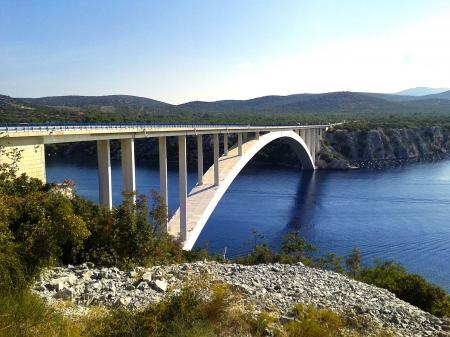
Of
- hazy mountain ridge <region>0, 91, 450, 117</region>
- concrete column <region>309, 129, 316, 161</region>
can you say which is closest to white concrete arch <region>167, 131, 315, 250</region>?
concrete column <region>309, 129, 316, 161</region>

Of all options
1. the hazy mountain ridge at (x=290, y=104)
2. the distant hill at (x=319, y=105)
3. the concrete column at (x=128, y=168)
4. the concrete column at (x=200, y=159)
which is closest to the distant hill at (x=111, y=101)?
the hazy mountain ridge at (x=290, y=104)

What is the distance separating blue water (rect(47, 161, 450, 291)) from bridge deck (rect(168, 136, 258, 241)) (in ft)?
6.20

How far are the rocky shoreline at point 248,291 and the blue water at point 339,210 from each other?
448 inches

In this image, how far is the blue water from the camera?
22.7 m

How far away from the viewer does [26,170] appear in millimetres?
11156

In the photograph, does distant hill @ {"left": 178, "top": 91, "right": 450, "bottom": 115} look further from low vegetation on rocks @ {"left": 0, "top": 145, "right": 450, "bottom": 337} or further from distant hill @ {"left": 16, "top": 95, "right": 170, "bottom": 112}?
low vegetation on rocks @ {"left": 0, "top": 145, "right": 450, "bottom": 337}

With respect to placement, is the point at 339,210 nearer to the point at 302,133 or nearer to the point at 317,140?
the point at 302,133

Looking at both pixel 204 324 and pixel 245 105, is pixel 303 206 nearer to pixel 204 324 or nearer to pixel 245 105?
pixel 204 324

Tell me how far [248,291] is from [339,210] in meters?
25.2

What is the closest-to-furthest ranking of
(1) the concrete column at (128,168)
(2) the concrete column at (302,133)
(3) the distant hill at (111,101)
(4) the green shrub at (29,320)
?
(4) the green shrub at (29,320) < (1) the concrete column at (128,168) < (2) the concrete column at (302,133) < (3) the distant hill at (111,101)

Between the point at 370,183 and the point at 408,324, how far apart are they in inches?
1439

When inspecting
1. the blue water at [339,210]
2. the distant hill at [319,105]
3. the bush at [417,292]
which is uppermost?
the distant hill at [319,105]

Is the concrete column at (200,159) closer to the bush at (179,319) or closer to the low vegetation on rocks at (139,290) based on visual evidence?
the low vegetation on rocks at (139,290)

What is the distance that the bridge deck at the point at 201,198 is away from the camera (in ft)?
68.2
